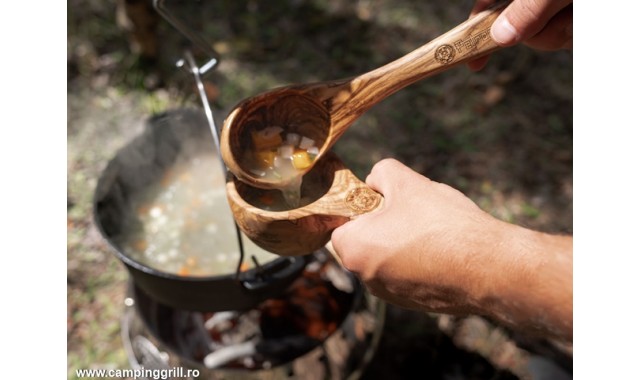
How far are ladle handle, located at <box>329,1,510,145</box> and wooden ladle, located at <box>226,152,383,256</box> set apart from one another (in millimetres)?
228

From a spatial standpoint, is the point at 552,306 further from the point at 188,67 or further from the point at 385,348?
the point at 385,348

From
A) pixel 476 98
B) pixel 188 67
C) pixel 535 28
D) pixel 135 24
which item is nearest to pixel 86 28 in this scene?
pixel 135 24

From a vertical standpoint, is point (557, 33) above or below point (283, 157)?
above

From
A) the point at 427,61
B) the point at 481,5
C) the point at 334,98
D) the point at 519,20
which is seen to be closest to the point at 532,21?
the point at 519,20

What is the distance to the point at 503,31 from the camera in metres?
1.64

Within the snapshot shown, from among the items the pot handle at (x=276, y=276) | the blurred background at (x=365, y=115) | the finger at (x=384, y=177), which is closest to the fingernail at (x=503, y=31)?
the finger at (x=384, y=177)

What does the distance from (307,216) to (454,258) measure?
1.38ft

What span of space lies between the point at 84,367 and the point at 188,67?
1644 mm

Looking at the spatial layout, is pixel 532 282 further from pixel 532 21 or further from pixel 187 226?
pixel 187 226

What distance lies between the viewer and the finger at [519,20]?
1.64m

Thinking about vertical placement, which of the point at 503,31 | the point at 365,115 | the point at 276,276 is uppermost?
the point at 503,31

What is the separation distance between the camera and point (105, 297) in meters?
2.93

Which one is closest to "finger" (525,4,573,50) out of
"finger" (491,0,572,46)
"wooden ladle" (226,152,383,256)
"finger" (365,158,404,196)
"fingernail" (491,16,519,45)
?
"finger" (491,0,572,46)

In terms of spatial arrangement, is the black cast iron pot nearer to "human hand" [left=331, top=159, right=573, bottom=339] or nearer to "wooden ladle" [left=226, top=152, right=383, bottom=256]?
"wooden ladle" [left=226, top=152, right=383, bottom=256]
